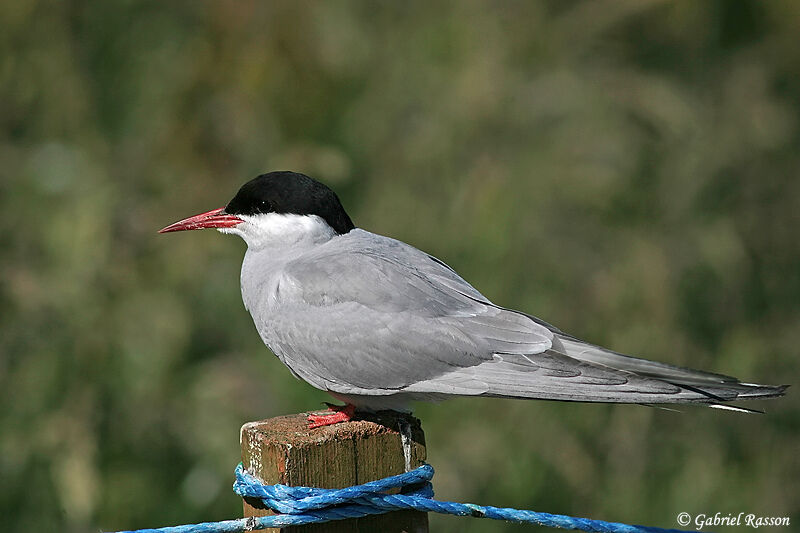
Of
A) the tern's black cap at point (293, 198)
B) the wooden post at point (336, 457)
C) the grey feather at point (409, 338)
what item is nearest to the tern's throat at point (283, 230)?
the tern's black cap at point (293, 198)

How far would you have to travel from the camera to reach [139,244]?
3621 mm

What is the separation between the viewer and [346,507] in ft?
5.67

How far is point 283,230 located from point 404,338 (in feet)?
1.91

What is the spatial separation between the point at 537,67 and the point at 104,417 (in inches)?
93.6

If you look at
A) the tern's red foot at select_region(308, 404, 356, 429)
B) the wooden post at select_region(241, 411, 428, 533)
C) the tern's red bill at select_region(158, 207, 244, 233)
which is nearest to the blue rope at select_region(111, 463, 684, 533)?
the wooden post at select_region(241, 411, 428, 533)

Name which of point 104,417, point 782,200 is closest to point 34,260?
point 104,417

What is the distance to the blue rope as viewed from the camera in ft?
5.55

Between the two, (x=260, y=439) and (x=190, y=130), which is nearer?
(x=260, y=439)

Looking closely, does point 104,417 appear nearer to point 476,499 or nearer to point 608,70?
point 476,499

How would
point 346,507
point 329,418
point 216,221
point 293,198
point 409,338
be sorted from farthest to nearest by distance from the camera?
point 216,221
point 293,198
point 409,338
point 329,418
point 346,507

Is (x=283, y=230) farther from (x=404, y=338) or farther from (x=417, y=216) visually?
(x=417, y=216)

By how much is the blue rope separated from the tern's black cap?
920 mm

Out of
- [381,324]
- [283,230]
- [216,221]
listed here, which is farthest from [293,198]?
[381,324]

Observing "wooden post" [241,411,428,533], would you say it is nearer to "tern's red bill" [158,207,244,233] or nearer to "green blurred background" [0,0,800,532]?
"tern's red bill" [158,207,244,233]
